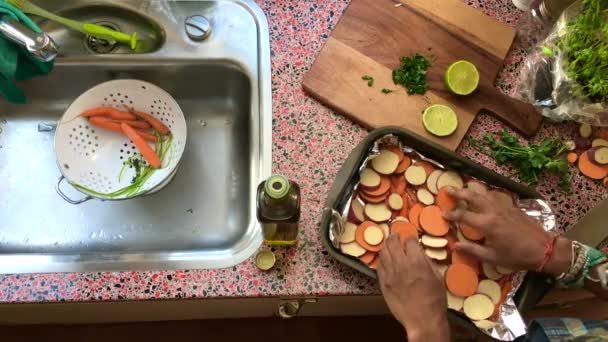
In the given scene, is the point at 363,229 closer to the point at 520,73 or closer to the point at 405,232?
the point at 405,232

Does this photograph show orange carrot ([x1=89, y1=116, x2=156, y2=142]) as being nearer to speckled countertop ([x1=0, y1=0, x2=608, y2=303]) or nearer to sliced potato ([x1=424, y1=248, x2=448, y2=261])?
speckled countertop ([x1=0, y1=0, x2=608, y2=303])

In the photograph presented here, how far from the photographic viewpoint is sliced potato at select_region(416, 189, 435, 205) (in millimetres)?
992

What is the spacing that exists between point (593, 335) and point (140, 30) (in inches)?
44.3

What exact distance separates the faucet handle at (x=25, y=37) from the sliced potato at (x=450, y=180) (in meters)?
0.78

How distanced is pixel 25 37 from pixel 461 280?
908 millimetres

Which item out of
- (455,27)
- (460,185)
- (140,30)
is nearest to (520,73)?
(455,27)

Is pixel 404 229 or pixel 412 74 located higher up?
pixel 412 74

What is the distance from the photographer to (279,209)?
35.1 inches

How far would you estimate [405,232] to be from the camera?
98 centimetres

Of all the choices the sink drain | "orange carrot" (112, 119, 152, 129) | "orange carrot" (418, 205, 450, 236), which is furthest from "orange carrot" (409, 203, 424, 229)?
the sink drain

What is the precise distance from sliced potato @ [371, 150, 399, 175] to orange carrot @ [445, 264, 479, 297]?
215mm

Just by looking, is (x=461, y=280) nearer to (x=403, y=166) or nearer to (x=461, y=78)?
(x=403, y=166)

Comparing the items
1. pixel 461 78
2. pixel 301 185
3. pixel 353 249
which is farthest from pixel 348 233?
pixel 461 78

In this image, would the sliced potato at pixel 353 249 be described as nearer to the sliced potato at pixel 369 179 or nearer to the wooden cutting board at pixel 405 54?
the sliced potato at pixel 369 179
